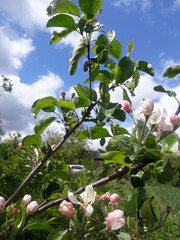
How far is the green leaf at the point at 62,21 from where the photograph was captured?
1.06 m

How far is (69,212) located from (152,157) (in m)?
0.30

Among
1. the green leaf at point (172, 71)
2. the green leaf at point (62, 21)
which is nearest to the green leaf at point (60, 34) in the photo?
the green leaf at point (62, 21)

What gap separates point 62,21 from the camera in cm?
108

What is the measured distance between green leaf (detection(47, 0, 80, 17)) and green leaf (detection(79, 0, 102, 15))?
38 millimetres

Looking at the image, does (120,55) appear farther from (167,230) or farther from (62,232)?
(167,230)

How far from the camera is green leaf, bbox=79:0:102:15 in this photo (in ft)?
3.43

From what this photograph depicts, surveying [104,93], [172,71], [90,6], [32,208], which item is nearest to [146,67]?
[172,71]

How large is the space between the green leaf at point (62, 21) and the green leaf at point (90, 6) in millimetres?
59

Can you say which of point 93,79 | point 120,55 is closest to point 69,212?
point 93,79

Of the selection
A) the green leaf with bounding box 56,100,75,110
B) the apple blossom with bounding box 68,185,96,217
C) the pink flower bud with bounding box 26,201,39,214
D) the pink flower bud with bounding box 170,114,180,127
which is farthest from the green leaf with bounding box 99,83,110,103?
the pink flower bud with bounding box 26,201,39,214

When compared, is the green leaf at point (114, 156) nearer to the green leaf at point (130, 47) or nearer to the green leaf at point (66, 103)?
the green leaf at point (66, 103)

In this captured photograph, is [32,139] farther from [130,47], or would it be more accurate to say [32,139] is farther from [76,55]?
[130,47]

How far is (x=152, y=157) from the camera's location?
2.85 feet

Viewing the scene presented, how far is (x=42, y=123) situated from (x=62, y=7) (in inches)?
19.0
